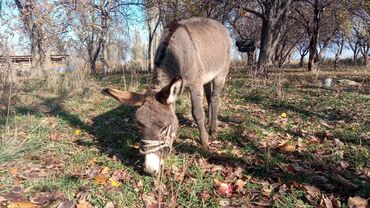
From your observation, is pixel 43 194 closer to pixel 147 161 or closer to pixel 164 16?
pixel 147 161

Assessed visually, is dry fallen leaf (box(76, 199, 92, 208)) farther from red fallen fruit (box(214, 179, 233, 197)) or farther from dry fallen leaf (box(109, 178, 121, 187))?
red fallen fruit (box(214, 179, 233, 197))

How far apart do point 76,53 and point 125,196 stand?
30.3ft

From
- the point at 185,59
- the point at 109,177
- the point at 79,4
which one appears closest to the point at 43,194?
the point at 109,177

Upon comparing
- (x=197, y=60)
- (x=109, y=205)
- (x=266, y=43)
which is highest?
(x=266, y=43)

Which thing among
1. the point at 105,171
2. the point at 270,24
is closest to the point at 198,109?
the point at 105,171

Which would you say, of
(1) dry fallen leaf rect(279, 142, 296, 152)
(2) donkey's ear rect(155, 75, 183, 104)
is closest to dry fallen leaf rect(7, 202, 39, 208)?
(2) donkey's ear rect(155, 75, 183, 104)

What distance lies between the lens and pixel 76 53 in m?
11.4

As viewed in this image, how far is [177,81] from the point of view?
3379mm

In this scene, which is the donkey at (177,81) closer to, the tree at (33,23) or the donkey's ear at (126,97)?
the donkey's ear at (126,97)

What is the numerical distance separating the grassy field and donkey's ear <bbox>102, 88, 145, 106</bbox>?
2.65 feet

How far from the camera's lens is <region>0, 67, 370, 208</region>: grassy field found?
3.19 metres

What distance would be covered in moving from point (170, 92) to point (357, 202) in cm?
217

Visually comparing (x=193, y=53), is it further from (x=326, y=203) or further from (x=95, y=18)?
(x=95, y=18)

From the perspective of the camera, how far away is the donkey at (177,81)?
3545mm
